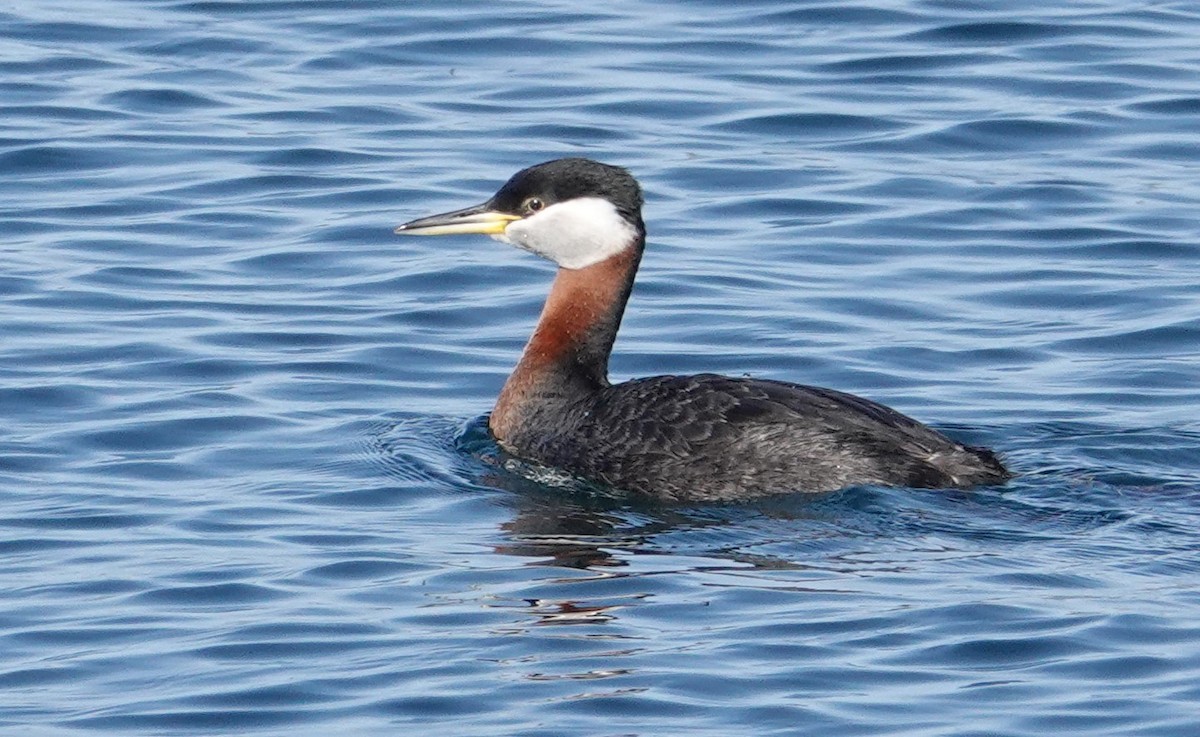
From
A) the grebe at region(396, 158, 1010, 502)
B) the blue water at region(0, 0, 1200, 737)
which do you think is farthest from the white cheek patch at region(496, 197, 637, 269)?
the blue water at region(0, 0, 1200, 737)

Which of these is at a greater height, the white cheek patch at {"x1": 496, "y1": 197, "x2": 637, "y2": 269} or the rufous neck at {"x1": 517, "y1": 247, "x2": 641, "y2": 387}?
the white cheek patch at {"x1": 496, "y1": 197, "x2": 637, "y2": 269}

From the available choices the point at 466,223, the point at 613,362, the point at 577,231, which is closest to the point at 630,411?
the point at 577,231

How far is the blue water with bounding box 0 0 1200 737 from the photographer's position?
29.0 feet

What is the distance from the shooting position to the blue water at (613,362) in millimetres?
8844

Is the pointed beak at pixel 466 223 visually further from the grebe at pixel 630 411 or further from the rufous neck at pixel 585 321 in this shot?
the rufous neck at pixel 585 321

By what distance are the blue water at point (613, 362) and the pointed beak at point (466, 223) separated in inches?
37.3

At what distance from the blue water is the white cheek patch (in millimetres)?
967

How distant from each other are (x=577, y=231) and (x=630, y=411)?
1151mm

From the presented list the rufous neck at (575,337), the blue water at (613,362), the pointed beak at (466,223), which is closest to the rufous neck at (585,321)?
the rufous neck at (575,337)

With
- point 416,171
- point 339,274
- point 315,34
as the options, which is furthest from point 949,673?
point 315,34

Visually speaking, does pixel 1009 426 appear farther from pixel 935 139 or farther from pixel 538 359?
pixel 935 139

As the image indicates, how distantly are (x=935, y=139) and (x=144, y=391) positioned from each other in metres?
6.90

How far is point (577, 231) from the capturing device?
12234mm

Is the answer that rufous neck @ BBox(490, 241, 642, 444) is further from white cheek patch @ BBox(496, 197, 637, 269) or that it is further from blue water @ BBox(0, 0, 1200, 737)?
blue water @ BBox(0, 0, 1200, 737)
